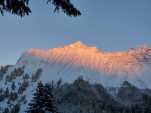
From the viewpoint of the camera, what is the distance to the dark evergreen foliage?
6.71m

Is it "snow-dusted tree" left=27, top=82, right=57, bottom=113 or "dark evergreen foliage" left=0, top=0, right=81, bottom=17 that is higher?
"dark evergreen foliage" left=0, top=0, right=81, bottom=17

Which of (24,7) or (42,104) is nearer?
A: (24,7)

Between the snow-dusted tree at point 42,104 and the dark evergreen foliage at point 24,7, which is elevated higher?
the dark evergreen foliage at point 24,7

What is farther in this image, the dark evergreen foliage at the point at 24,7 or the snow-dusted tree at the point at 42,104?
the snow-dusted tree at the point at 42,104

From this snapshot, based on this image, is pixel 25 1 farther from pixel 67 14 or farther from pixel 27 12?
pixel 67 14

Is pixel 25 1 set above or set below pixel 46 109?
above

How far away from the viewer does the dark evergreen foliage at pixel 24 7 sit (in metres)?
6.71

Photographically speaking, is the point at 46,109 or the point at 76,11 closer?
the point at 76,11

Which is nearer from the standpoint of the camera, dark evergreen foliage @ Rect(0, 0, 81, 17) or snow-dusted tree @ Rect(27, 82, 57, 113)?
dark evergreen foliage @ Rect(0, 0, 81, 17)

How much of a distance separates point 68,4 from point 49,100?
14.0 metres

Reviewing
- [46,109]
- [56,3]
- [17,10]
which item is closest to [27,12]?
[17,10]

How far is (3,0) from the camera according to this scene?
21.9ft

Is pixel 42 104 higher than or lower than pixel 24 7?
lower

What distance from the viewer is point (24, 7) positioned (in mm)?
6840
